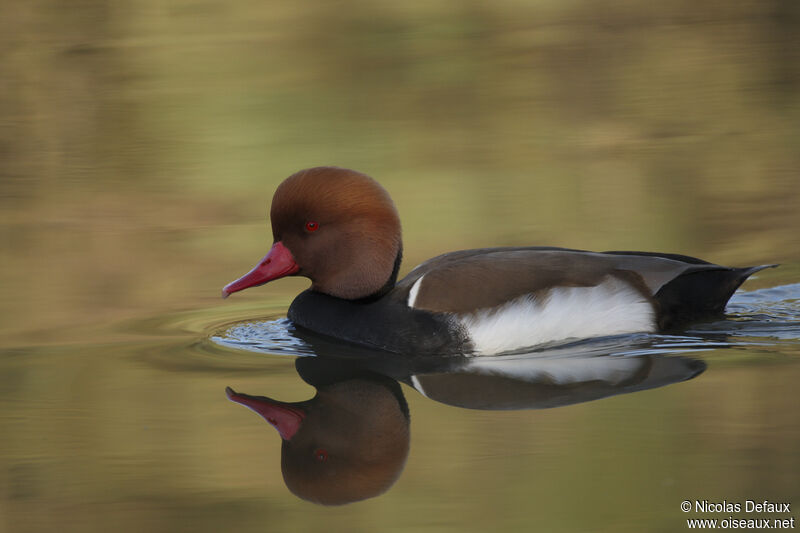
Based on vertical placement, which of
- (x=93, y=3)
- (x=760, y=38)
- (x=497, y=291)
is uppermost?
(x=93, y=3)

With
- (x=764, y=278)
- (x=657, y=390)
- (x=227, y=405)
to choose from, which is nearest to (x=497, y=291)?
(x=657, y=390)

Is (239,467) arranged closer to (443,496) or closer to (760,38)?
(443,496)

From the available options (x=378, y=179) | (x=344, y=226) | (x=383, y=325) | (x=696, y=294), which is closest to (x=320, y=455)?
(x=383, y=325)

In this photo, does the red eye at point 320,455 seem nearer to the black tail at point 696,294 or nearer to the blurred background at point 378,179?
the blurred background at point 378,179

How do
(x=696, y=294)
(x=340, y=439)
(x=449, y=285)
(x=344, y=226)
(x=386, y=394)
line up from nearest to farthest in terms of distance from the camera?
(x=340, y=439) < (x=386, y=394) < (x=449, y=285) < (x=344, y=226) < (x=696, y=294)

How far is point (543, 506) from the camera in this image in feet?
11.9

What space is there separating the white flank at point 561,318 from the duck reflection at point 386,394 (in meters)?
0.10

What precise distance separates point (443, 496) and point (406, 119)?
8.03 m

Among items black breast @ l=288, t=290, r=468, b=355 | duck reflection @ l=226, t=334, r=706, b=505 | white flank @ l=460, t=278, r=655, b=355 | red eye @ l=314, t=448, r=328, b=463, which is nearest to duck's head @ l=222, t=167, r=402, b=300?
black breast @ l=288, t=290, r=468, b=355

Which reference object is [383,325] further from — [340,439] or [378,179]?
[378,179]

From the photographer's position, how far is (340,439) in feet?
14.1

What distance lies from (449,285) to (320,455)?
160 centimetres

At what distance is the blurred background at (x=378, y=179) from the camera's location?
153 inches

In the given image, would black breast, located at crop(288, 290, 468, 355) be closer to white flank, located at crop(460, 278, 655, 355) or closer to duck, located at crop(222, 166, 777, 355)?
duck, located at crop(222, 166, 777, 355)
